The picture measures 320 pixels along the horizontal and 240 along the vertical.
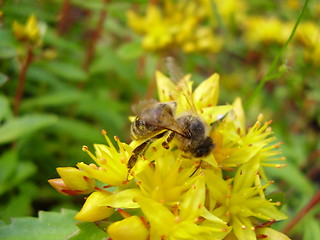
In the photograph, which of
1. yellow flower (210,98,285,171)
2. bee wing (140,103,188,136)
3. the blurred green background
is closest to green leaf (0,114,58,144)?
the blurred green background

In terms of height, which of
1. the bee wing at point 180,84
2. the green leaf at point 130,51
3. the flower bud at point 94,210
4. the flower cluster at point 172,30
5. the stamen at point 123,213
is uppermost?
the flower cluster at point 172,30

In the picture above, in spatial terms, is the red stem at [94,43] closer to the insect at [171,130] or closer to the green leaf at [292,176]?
the green leaf at [292,176]

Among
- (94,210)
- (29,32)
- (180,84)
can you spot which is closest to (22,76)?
(29,32)

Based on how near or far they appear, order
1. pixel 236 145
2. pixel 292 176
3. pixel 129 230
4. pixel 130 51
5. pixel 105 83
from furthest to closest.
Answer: pixel 105 83 → pixel 130 51 → pixel 292 176 → pixel 236 145 → pixel 129 230

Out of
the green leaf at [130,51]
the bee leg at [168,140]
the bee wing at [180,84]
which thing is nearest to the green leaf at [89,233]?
the bee leg at [168,140]

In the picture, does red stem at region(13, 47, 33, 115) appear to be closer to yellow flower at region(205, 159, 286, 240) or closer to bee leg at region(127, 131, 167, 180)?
bee leg at region(127, 131, 167, 180)

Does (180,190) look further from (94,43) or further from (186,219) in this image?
(94,43)
